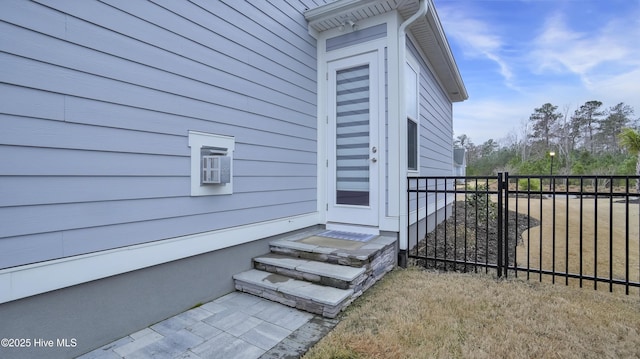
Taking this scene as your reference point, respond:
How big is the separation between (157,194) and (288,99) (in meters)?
1.91

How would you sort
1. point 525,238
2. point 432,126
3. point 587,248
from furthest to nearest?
point 525,238, point 432,126, point 587,248

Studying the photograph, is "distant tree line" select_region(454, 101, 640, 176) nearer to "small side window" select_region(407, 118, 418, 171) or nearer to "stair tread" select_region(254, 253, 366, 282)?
"small side window" select_region(407, 118, 418, 171)

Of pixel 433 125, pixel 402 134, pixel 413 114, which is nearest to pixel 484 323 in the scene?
pixel 402 134

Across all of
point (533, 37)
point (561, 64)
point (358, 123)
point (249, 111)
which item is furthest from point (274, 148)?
point (561, 64)

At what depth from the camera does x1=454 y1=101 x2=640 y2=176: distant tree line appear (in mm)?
17453

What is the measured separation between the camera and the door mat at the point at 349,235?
3410 mm

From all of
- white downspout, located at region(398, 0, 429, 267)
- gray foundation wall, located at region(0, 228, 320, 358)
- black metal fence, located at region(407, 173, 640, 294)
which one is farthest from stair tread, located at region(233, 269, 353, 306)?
black metal fence, located at region(407, 173, 640, 294)

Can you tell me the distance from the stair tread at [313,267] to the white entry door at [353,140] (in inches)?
42.2

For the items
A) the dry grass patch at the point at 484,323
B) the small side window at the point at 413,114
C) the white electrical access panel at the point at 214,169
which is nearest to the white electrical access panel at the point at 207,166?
the white electrical access panel at the point at 214,169

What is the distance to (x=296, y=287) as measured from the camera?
2521 millimetres

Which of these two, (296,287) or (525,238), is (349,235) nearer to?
(296,287)

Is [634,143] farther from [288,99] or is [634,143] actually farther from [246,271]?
[246,271]

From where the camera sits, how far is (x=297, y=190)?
364 centimetres

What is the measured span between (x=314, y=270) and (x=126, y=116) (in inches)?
76.2
